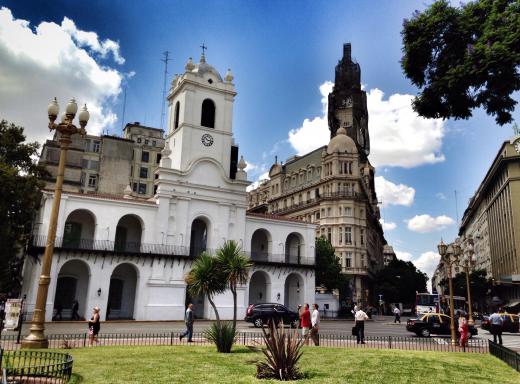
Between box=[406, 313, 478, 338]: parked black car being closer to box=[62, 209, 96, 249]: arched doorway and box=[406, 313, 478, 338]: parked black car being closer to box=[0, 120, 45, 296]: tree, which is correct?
box=[62, 209, 96, 249]: arched doorway

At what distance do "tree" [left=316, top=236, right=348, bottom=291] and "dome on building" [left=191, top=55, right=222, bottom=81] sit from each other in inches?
902

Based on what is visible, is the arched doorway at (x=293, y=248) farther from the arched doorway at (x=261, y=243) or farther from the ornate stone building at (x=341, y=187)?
the ornate stone building at (x=341, y=187)

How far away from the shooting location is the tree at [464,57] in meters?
11.9

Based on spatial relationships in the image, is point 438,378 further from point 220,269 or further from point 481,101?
point 220,269

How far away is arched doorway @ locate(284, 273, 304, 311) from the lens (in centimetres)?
4384

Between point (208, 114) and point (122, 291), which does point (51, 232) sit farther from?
point (208, 114)

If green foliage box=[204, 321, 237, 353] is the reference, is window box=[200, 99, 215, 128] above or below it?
above

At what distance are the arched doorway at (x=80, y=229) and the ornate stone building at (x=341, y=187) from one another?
3307 cm

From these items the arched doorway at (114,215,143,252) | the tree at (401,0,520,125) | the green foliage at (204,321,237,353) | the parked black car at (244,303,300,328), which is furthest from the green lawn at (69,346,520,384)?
the arched doorway at (114,215,143,252)

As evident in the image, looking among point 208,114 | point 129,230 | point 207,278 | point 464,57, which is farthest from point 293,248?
point 464,57

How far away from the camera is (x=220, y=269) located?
1838 cm

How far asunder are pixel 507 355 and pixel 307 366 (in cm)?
615

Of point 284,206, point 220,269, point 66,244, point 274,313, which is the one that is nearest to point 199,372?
point 220,269

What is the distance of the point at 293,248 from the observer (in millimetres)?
45562
